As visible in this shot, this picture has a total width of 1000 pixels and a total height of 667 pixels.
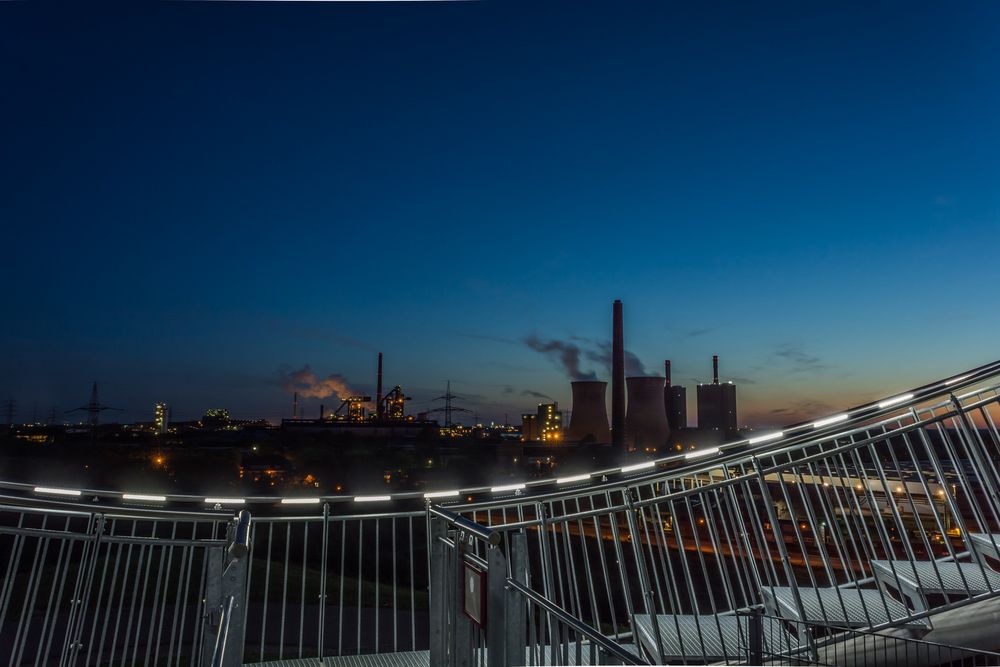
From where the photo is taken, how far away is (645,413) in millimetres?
59938

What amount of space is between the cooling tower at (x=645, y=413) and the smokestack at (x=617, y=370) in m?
0.67

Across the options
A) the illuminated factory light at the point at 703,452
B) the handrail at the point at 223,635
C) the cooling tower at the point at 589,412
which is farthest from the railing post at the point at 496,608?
the cooling tower at the point at 589,412

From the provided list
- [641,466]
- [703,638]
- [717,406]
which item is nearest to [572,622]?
[703,638]

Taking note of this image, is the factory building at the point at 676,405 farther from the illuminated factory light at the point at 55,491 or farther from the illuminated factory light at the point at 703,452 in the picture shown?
the illuminated factory light at the point at 55,491

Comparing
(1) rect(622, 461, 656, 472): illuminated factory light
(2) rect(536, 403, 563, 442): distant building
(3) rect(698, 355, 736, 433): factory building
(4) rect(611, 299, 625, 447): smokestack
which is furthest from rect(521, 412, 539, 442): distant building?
(1) rect(622, 461, 656, 472): illuminated factory light

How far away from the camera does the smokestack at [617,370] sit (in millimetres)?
60875

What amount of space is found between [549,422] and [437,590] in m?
90.1

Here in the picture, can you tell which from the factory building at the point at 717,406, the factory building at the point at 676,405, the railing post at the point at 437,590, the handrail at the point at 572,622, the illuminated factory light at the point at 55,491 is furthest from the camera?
the factory building at the point at 676,405

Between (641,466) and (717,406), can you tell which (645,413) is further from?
(641,466)

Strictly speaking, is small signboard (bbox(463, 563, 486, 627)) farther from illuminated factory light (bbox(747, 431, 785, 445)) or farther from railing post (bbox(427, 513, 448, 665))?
illuminated factory light (bbox(747, 431, 785, 445))

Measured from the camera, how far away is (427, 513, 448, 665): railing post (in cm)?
395

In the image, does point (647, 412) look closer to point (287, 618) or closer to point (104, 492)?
point (287, 618)

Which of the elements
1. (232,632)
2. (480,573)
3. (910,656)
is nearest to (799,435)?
(910,656)

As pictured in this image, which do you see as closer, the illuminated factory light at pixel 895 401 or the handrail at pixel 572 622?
the handrail at pixel 572 622
